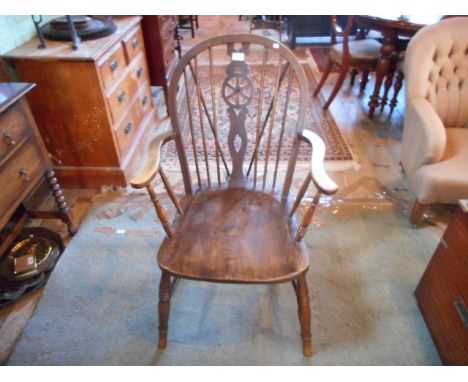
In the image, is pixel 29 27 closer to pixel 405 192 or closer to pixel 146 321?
pixel 146 321

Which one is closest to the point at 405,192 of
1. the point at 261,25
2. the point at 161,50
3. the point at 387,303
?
the point at 387,303

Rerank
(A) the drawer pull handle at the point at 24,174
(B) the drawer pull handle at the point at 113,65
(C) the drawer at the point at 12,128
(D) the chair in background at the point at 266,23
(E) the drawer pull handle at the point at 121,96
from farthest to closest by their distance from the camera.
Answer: (D) the chair in background at the point at 266,23 < (E) the drawer pull handle at the point at 121,96 < (B) the drawer pull handle at the point at 113,65 < (A) the drawer pull handle at the point at 24,174 < (C) the drawer at the point at 12,128

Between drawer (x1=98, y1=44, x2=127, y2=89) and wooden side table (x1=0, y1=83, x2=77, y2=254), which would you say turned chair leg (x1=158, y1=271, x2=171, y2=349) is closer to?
wooden side table (x1=0, y1=83, x2=77, y2=254)

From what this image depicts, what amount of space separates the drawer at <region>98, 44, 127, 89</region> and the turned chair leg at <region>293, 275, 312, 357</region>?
55.5 inches

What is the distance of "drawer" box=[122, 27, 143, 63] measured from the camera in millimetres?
1958

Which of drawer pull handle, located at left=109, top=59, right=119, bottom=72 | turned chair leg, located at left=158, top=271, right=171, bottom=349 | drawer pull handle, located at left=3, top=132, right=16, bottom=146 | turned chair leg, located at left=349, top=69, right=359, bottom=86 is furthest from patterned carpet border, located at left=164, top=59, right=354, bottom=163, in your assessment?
turned chair leg, located at left=158, top=271, right=171, bottom=349

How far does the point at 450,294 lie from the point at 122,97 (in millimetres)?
1872

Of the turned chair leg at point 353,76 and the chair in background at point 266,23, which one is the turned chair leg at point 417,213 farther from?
the chair in background at point 266,23

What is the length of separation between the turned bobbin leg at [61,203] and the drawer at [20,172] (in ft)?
0.28

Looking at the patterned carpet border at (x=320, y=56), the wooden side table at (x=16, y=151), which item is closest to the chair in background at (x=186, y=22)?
the patterned carpet border at (x=320, y=56)

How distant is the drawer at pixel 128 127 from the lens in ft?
6.32

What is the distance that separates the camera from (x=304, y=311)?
1.11m

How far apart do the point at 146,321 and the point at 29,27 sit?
5.36 ft
